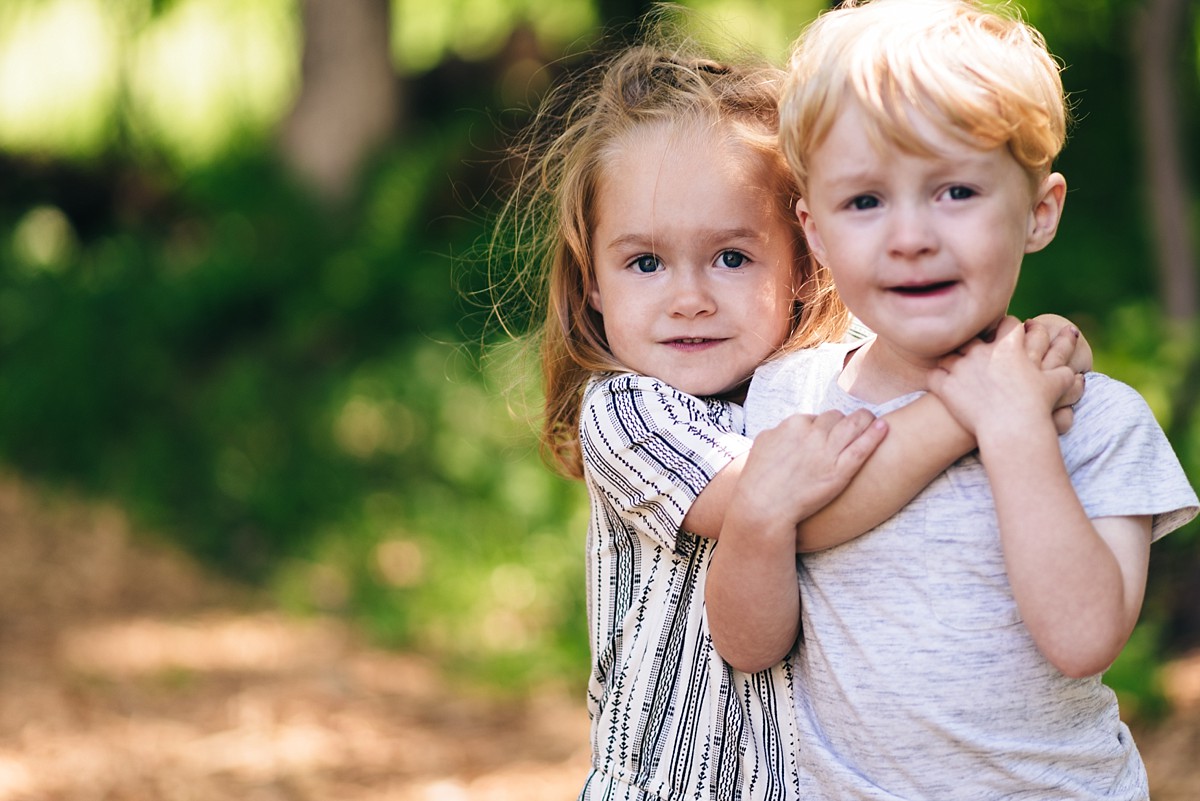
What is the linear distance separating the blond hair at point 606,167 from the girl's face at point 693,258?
0.02 metres

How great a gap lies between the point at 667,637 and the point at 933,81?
2.79ft

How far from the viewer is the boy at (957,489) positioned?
1.54 m

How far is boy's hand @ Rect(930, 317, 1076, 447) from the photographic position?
1.56 m

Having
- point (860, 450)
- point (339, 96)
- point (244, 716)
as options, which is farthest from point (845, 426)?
point (339, 96)

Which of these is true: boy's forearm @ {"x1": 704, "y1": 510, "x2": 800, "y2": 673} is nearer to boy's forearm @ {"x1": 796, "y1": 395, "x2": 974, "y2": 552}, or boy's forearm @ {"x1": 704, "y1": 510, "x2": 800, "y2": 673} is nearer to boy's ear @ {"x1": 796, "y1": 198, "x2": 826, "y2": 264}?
boy's forearm @ {"x1": 796, "y1": 395, "x2": 974, "y2": 552}

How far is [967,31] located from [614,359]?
0.71 m

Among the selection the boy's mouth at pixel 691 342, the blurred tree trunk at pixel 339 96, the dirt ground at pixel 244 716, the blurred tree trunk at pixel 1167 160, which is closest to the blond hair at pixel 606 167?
the boy's mouth at pixel 691 342

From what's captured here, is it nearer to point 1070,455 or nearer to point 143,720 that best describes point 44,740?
point 143,720

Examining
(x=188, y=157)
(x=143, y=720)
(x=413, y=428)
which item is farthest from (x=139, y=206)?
(x=143, y=720)

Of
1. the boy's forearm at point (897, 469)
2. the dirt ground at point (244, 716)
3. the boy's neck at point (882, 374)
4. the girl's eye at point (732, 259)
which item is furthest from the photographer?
the dirt ground at point (244, 716)

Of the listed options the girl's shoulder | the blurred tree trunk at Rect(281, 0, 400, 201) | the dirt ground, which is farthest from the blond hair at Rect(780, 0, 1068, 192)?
the blurred tree trunk at Rect(281, 0, 400, 201)

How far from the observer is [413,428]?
20.6 feet

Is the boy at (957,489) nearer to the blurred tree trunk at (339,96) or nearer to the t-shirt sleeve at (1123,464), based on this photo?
the t-shirt sleeve at (1123,464)

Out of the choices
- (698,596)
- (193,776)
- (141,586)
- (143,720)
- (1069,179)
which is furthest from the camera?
(1069,179)
